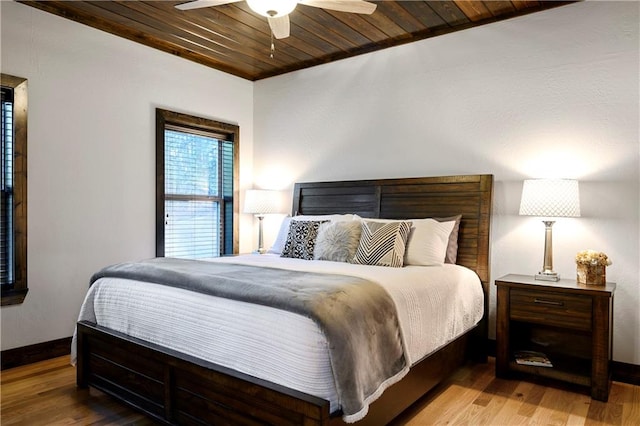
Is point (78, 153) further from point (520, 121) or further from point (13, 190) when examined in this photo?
point (520, 121)

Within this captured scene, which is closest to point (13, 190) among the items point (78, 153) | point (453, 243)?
point (78, 153)

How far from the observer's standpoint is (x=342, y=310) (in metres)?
1.84

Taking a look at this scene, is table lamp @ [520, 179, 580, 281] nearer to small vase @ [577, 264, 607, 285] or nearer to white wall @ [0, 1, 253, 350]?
small vase @ [577, 264, 607, 285]

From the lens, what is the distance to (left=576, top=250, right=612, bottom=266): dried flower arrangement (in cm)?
278

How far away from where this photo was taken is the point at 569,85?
10.3 ft

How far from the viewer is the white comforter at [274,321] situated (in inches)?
70.1

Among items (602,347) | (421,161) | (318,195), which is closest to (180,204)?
(318,195)

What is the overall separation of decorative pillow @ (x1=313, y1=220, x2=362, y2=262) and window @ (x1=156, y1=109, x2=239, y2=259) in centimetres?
164

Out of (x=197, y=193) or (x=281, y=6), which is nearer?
(x=281, y=6)

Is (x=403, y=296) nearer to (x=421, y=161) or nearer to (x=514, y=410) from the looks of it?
(x=514, y=410)

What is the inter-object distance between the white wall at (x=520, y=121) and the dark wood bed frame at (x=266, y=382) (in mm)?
157

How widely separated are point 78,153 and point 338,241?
85.4 inches

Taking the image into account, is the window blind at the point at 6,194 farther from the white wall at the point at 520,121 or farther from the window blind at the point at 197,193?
the white wall at the point at 520,121

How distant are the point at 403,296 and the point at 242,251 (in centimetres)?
296
